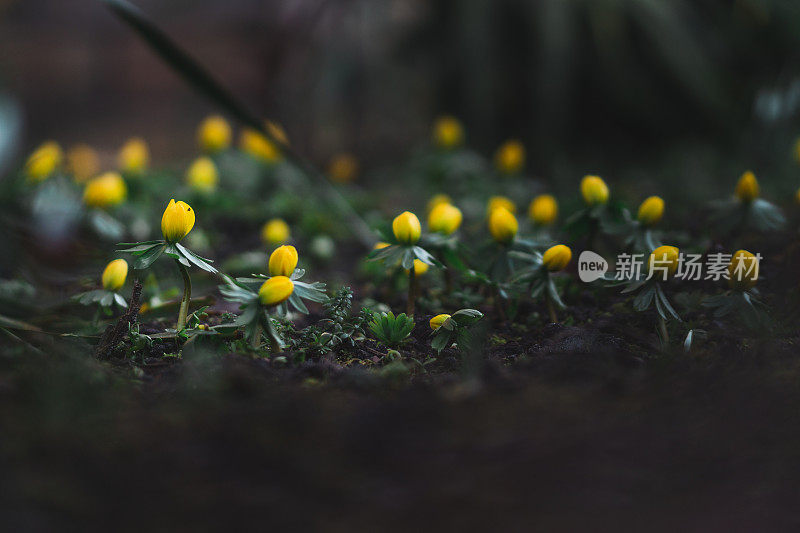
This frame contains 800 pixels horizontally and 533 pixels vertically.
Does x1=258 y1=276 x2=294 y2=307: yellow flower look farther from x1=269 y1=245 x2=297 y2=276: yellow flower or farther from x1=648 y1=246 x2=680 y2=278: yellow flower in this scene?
x1=648 y1=246 x2=680 y2=278: yellow flower

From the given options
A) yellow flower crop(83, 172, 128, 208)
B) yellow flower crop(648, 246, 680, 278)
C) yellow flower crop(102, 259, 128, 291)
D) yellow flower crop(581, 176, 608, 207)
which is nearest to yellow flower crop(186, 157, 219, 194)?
yellow flower crop(83, 172, 128, 208)

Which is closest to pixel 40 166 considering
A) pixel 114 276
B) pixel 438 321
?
pixel 114 276

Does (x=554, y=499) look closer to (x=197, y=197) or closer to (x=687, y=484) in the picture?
(x=687, y=484)

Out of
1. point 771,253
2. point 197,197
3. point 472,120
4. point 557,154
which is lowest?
point 771,253

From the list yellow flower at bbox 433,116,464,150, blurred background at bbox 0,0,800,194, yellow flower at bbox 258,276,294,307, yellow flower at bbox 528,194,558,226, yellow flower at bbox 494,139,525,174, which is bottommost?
yellow flower at bbox 258,276,294,307

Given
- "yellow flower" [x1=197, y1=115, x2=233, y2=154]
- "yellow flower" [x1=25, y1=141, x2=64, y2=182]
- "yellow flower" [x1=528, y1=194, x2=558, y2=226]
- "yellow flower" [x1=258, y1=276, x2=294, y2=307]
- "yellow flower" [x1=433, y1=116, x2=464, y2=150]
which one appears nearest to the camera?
"yellow flower" [x1=258, y1=276, x2=294, y2=307]

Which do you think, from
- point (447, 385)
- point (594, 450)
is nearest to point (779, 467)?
point (594, 450)

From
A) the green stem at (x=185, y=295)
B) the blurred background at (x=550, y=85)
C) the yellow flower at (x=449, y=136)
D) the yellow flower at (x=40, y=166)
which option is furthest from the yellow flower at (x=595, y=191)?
the yellow flower at (x=40, y=166)
